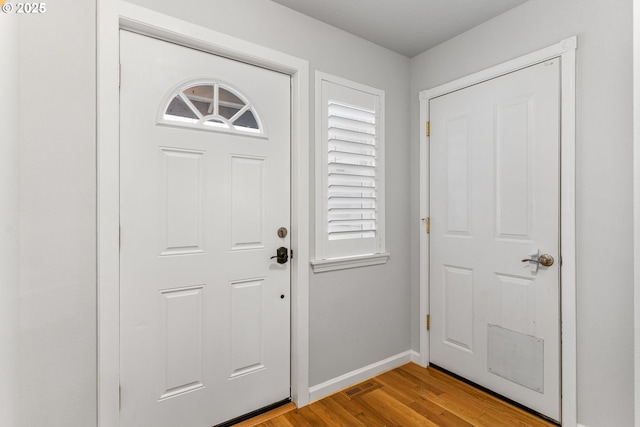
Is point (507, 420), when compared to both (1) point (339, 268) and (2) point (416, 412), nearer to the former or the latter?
(2) point (416, 412)

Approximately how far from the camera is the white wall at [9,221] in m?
1.04

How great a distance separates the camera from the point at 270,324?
6.28 feet

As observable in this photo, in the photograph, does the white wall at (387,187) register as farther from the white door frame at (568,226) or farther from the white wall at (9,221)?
the white door frame at (568,226)

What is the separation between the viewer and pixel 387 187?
2428 mm

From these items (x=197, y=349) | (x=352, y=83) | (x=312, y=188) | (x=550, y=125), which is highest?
(x=352, y=83)

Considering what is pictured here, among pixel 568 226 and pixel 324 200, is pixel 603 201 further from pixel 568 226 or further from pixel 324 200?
pixel 324 200

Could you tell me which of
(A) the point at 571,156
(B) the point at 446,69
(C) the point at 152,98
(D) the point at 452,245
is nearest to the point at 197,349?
(C) the point at 152,98

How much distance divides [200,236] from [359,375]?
1.50 meters

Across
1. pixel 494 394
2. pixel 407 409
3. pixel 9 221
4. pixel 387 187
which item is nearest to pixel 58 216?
pixel 9 221

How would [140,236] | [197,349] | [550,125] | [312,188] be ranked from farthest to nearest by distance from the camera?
[312,188]
[550,125]
[197,349]
[140,236]

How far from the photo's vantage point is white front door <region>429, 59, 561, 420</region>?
1.80 metres

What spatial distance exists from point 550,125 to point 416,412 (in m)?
1.86

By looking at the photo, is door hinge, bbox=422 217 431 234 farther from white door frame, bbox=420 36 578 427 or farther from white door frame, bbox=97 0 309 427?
white door frame, bbox=97 0 309 427

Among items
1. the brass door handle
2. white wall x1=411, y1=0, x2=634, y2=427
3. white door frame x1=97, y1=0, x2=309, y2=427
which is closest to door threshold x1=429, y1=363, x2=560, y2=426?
white wall x1=411, y1=0, x2=634, y2=427
